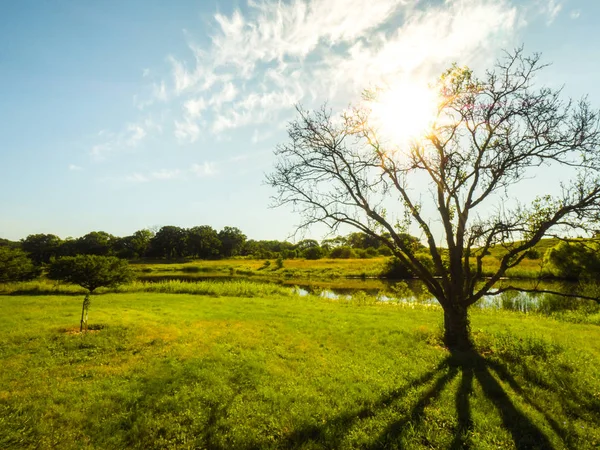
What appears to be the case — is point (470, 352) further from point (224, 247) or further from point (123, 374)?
point (224, 247)

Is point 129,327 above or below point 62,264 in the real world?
below

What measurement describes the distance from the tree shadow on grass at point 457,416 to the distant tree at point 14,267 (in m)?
43.6

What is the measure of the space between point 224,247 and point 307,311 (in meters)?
140

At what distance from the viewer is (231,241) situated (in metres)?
160

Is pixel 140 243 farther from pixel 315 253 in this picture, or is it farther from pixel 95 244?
pixel 315 253

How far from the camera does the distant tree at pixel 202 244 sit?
14262cm

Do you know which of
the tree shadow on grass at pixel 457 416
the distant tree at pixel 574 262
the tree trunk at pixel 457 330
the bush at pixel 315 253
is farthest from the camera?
the bush at pixel 315 253

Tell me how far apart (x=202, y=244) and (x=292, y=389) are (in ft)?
463

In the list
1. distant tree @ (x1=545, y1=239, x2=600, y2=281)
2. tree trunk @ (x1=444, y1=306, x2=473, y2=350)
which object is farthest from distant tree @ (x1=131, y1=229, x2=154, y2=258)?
tree trunk @ (x1=444, y1=306, x2=473, y2=350)

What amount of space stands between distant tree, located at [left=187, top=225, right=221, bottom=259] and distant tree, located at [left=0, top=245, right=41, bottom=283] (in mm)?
102772

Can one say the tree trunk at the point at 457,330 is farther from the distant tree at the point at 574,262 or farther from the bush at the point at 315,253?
the bush at the point at 315,253

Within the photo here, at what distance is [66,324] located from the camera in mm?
17156

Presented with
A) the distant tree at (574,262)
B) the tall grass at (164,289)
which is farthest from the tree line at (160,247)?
the tall grass at (164,289)

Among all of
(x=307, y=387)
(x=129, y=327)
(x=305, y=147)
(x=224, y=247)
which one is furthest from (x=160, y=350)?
(x=224, y=247)
